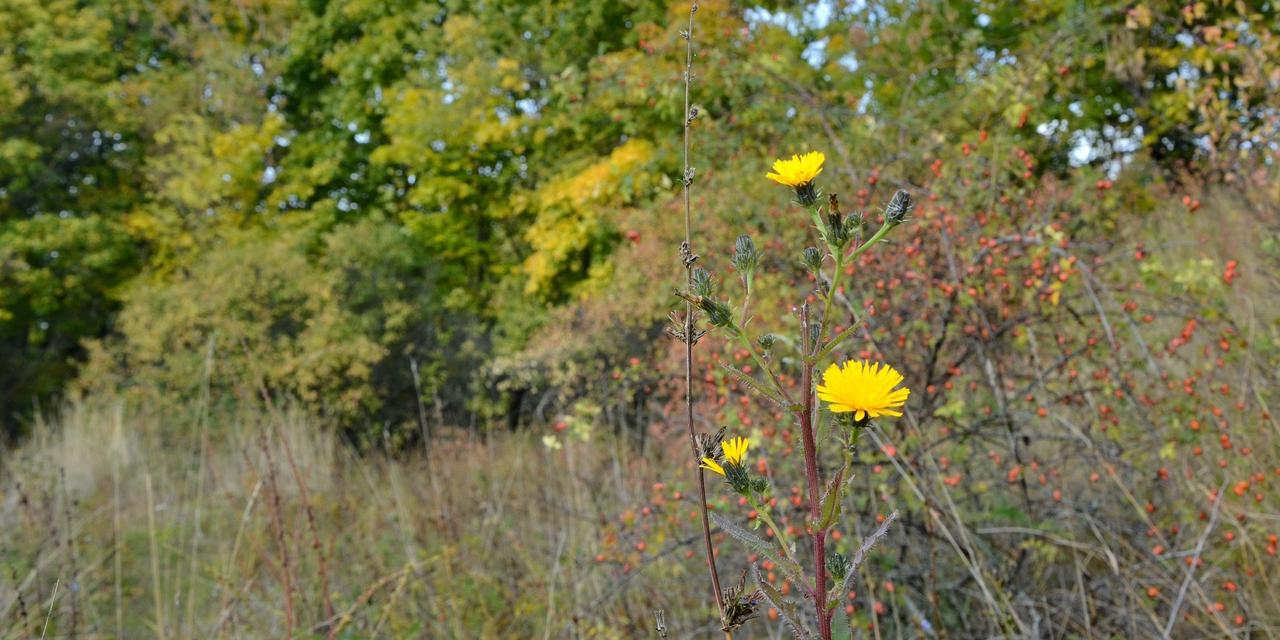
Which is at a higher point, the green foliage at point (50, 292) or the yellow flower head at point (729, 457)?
the green foliage at point (50, 292)

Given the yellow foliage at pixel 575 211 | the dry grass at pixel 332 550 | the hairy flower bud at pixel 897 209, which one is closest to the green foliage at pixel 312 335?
the dry grass at pixel 332 550

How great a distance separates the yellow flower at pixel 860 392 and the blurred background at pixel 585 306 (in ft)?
0.71

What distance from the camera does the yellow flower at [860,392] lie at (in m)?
0.69

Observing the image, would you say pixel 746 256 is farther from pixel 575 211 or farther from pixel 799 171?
pixel 575 211

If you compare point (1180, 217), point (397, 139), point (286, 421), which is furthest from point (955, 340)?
point (397, 139)

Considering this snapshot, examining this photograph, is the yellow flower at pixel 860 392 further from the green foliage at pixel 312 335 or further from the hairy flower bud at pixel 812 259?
the green foliage at pixel 312 335

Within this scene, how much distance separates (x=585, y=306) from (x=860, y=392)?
6.08 m

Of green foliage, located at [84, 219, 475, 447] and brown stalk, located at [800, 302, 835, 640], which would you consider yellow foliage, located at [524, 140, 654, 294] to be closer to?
green foliage, located at [84, 219, 475, 447]

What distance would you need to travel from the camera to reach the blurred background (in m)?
2.40

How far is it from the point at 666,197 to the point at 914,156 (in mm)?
2341

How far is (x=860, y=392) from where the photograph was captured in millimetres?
699

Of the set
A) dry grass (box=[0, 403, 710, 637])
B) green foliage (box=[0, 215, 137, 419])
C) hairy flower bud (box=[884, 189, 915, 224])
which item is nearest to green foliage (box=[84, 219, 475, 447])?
dry grass (box=[0, 403, 710, 637])

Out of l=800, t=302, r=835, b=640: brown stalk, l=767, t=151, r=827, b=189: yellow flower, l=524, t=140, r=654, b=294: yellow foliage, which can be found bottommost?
l=800, t=302, r=835, b=640: brown stalk

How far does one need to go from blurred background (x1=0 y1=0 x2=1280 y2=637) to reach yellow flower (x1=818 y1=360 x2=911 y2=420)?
215mm
